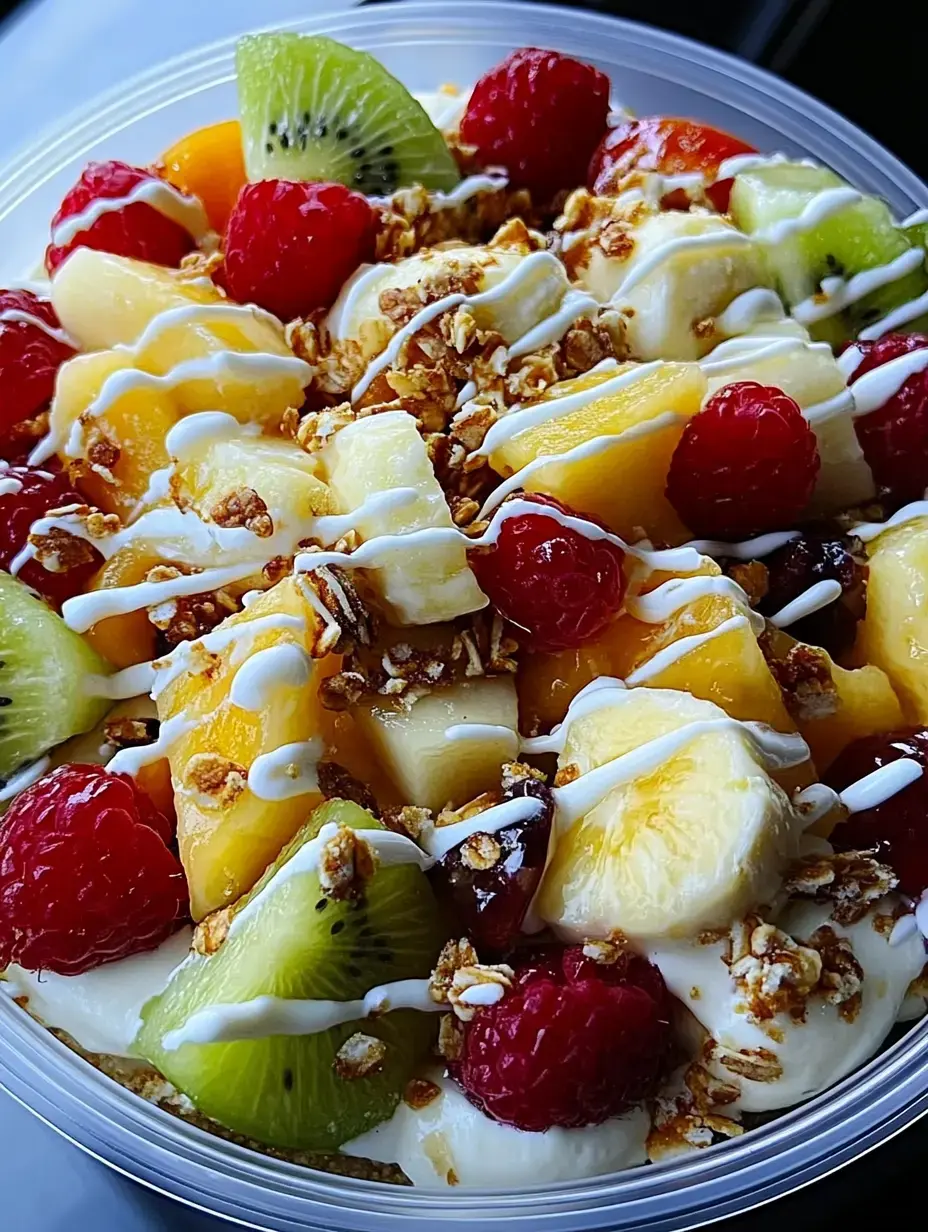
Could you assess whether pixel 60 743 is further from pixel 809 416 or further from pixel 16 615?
pixel 809 416

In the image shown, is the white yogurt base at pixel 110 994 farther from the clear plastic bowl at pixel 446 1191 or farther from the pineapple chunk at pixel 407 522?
the pineapple chunk at pixel 407 522

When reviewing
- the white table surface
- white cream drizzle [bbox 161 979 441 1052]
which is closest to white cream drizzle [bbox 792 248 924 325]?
white cream drizzle [bbox 161 979 441 1052]

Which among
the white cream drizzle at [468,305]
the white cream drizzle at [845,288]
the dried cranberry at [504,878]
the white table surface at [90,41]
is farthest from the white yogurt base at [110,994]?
the white table surface at [90,41]

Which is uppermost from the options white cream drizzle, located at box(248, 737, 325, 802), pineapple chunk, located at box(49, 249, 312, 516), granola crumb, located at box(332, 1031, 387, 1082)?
pineapple chunk, located at box(49, 249, 312, 516)

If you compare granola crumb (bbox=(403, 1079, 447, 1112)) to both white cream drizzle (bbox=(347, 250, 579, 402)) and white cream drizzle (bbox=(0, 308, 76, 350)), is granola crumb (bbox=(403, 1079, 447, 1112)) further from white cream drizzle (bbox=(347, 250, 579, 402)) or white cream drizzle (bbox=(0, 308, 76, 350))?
white cream drizzle (bbox=(0, 308, 76, 350))

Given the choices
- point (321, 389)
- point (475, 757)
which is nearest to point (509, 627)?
point (475, 757)

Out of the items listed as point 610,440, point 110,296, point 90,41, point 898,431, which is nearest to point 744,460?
point 610,440

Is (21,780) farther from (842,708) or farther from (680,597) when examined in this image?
(842,708)
